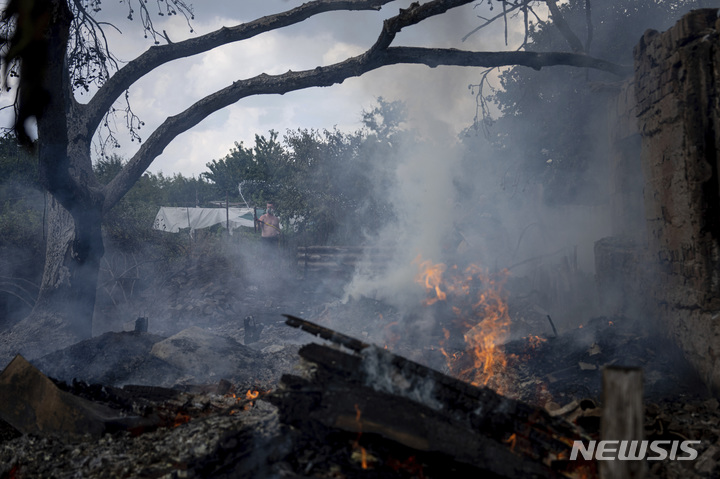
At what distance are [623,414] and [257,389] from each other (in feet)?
13.9

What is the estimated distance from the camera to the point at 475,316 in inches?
351

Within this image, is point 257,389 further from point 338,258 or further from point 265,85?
point 338,258

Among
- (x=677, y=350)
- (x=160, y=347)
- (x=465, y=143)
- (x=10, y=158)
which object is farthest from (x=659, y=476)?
(x=10, y=158)

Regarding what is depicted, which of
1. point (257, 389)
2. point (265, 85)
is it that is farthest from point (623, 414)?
point (265, 85)

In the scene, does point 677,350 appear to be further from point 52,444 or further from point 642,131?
point 52,444

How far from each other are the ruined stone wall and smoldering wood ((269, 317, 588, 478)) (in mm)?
2512

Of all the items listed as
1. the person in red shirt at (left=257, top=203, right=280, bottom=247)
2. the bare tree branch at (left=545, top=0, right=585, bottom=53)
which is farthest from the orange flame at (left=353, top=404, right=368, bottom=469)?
the person in red shirt at (left=257, top=203, right=280, bottom=247)

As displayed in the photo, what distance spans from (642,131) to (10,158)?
21565mm

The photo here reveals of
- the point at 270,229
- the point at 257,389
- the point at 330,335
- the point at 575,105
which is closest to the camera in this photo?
the point at 330,335

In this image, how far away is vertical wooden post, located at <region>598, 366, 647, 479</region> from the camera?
2.07m

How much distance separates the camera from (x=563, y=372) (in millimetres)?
5680

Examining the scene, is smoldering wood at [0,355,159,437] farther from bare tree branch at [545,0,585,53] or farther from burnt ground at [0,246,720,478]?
bare tree branch at [545,0,585,53]

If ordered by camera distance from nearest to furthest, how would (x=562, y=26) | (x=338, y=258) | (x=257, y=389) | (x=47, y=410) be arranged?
(x=47, y=410) < (x=257, y=389) < (x=562, y=26) < (x=338, y=258)

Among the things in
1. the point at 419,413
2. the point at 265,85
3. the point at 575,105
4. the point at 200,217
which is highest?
the point at 575,105
